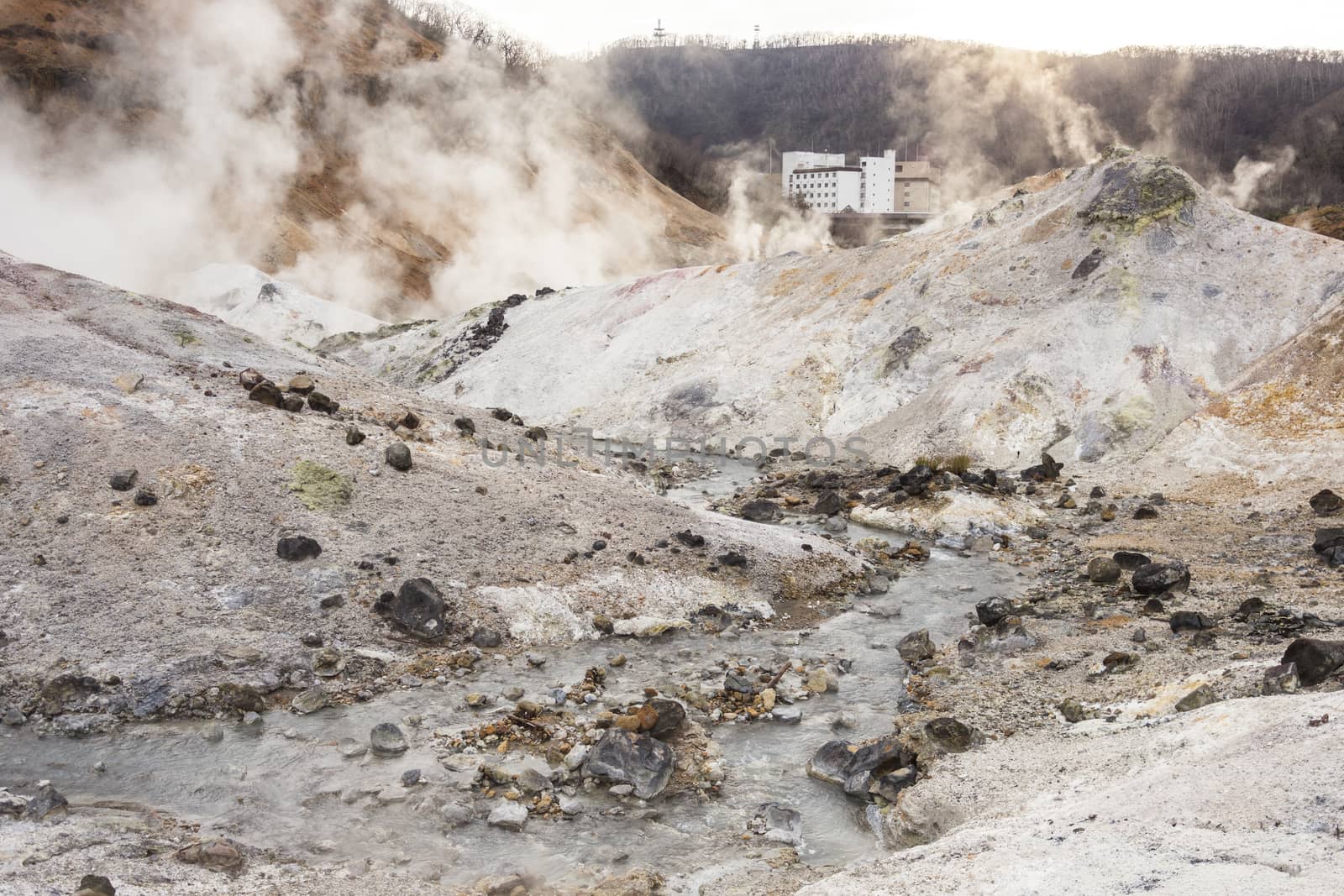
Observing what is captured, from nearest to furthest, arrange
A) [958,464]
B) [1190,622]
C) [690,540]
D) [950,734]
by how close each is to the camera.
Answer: [950,734]
[1190,622]
[690,540]
[958,464]

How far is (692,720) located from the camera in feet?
27.8

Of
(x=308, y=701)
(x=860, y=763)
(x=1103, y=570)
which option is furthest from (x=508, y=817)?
(x=1103, y=570)

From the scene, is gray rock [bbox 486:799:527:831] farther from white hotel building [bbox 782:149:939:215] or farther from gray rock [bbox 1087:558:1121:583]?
white hotel building [bbox 782:149:939:215]

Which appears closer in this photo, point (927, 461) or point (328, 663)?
point (328, 663)

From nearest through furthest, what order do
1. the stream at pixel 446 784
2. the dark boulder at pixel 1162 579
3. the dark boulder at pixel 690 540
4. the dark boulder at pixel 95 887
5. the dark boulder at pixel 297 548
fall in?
the dark boulder at pixel 95 887
the stream at pixel 446 784
the dark boulder at pixel 297 548
the dark boulder at pixel 1162 579
the dark boulder at pixel 690 540

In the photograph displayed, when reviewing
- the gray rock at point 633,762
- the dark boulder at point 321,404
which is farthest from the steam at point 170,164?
the gray rock at point 633,762

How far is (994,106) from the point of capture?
323 feet

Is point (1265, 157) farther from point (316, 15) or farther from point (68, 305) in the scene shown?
point (68, 305)

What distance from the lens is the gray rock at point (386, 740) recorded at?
7785 millimetres

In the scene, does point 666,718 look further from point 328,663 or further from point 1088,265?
point 1088,265

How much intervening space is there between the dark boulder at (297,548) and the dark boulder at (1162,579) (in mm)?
9727

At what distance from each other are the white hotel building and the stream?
270 ft

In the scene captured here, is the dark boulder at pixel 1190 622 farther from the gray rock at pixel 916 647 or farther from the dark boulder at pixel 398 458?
the dark boulder at pixel 398 458

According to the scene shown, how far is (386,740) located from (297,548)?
3.38 m
